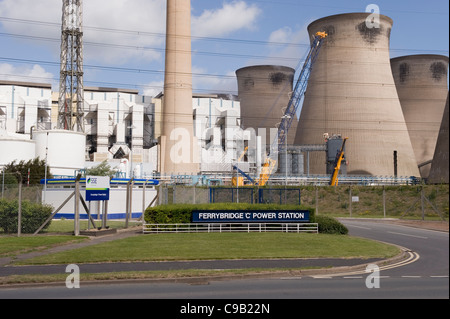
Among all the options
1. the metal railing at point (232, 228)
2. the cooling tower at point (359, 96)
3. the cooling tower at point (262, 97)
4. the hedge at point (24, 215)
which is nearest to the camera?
the hedge at point (24, 215)

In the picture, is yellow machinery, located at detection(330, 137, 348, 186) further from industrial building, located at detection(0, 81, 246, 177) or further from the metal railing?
the metal railing

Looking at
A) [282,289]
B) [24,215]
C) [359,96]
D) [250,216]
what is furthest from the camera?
[359,96]

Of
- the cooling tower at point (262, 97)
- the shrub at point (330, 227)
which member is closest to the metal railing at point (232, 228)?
the shrub at point (330, 227)

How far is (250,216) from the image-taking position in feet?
73.1

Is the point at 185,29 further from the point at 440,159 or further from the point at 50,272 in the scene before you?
the point at 50,272

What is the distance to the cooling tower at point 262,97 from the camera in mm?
89125

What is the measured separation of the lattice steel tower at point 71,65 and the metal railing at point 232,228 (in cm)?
4835

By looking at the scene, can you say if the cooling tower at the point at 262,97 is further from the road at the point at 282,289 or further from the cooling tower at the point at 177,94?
the road at the point at 282,289

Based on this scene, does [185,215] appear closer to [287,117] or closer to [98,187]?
[98,187]

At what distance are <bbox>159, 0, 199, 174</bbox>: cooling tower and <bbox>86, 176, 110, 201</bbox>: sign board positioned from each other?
40599 millimetres

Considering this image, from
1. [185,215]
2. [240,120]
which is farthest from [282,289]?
[240,120]

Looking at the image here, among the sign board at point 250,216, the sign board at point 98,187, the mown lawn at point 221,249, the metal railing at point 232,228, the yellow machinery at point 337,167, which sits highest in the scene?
the yellow machinery at point 337,167

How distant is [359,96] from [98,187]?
48.2m
